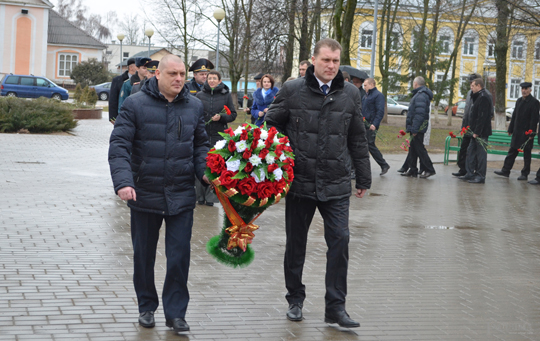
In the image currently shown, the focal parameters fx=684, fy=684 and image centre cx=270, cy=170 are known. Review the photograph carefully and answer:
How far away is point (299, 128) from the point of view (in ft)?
16.5

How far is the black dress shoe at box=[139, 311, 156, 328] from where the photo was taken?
4770 mm

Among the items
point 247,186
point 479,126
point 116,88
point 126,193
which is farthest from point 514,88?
point 126,193

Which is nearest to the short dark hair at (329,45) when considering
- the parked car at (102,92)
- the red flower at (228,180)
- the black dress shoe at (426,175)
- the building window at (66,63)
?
the red flower at (228,180)

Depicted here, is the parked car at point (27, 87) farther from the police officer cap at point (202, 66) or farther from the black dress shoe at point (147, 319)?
the black dress shoe at point (147, 319)

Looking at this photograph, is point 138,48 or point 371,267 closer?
point 371,267

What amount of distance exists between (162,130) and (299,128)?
101 centimetres

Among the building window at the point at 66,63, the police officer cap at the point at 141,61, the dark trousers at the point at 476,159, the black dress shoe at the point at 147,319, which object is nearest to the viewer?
the black dress shoe at the point at 147,319

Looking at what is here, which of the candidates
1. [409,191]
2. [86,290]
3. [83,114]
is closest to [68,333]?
[86,290]

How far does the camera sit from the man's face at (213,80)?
31.7ft

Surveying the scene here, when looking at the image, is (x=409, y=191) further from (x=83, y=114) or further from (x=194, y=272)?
(x=83, y=114)

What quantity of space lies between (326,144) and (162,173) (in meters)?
1.21

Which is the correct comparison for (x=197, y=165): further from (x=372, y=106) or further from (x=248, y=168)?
(x=372, y=106)

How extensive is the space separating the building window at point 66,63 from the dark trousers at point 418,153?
180 ft

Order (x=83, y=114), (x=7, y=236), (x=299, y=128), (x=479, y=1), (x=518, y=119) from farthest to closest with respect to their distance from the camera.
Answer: (x=479, y=1) → (x=83, y=114) → (x=518, y=119) → (x=7, y=236) → (x=299, y=128)
